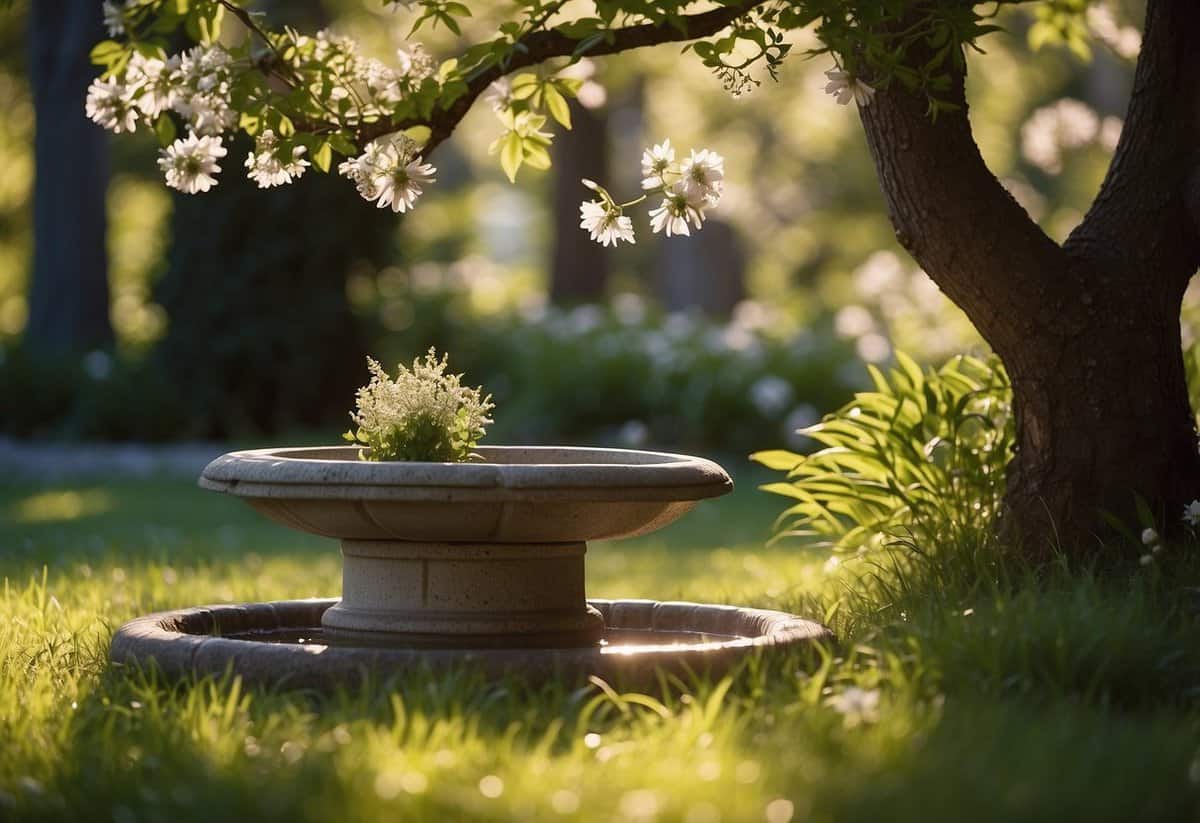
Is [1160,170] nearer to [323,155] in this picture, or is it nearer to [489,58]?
[489,58]

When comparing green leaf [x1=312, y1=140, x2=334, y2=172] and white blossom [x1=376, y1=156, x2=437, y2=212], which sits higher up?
green leaf [x1=312, y1=140, x2=334, y2=172]

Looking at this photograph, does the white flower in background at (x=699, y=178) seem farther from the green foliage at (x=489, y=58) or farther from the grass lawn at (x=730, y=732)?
the grass lawn at (x=730, y=732)

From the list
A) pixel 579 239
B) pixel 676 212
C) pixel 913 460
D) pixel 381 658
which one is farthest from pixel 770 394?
pixel 381 658

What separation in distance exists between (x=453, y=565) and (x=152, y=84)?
154 cm

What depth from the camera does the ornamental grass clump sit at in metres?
4.55

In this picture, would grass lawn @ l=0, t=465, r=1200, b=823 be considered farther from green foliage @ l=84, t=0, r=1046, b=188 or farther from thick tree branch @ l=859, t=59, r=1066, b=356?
green foliage @ l=84, t=0, r=1046, b=188

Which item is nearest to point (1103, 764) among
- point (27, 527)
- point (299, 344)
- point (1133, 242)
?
point (1133, 242)

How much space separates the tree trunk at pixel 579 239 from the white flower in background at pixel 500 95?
15.1m

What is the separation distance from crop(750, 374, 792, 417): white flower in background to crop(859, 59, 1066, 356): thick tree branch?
7.28m

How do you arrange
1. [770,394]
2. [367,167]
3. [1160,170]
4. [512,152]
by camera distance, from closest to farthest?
1. [512,152]
2. [367,167]
3. [1160,170]
4. [770,394]

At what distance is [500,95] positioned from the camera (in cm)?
431

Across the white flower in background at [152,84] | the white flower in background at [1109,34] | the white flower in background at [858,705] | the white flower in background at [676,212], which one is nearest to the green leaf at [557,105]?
the white flower in background at [676,212]

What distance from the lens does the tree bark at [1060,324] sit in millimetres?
4965

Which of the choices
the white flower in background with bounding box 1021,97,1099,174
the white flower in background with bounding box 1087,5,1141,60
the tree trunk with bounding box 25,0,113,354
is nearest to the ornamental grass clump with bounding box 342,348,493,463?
the white flower in background with bounding box 1087,5,1141,60
